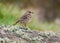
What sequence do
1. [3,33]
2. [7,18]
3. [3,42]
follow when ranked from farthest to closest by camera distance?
[7,18] < [3,33] < [3,42]

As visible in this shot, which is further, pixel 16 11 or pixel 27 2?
pixel 27 2

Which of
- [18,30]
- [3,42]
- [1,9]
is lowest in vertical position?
[3,42]

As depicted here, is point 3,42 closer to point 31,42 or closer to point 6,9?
point 31,42

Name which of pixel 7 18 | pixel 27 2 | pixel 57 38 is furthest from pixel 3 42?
pixel 27 2

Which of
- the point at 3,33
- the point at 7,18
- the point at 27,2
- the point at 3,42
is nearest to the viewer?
the point at 3,42

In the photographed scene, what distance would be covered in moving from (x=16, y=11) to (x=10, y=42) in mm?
4090

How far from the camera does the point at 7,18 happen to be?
645 cm

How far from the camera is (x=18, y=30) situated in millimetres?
4160

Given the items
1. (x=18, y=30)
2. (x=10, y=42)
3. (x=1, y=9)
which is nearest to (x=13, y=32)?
(x=18, y=30)

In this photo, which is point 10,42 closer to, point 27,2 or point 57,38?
point 57,38

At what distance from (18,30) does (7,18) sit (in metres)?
2.31

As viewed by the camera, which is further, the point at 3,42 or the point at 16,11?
the point at 16,11

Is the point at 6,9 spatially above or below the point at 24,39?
above

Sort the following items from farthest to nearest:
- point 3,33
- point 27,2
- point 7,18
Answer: point 27,2 < point 7,18 < point 3,33
